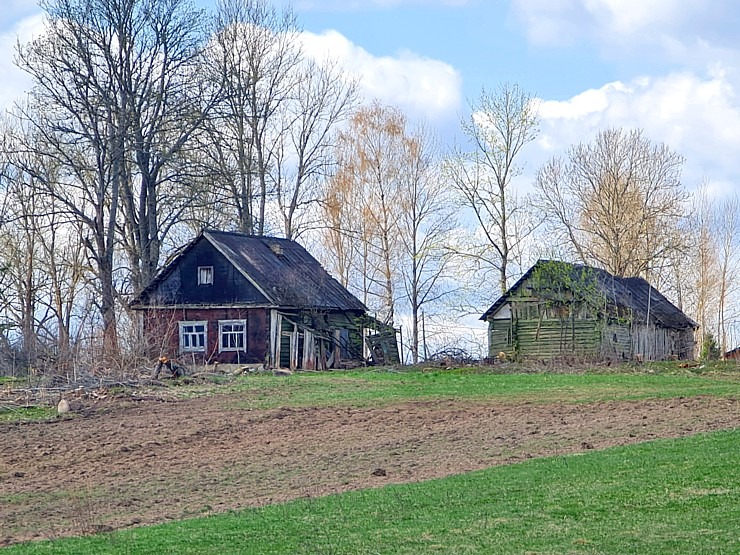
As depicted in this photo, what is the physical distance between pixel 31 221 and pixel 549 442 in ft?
134

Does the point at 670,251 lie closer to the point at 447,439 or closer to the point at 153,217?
the point at 153,217

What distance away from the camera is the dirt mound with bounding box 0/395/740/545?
612 inches

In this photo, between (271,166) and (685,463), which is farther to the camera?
(271,166)

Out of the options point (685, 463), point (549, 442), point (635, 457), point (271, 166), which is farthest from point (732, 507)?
point (271, 166)

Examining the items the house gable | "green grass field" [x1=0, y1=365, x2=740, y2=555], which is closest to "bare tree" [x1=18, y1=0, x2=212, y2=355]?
the house gable

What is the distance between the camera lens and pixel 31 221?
177 ft

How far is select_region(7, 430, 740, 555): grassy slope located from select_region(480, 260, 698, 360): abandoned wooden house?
2789cm

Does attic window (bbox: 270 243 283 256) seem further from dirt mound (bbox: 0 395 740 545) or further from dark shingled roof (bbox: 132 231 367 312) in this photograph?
dirt mound (bbox: 0 395 740 545)

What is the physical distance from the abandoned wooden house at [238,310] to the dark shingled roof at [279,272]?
58 millimetres

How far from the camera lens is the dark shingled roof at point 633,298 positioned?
4845cm

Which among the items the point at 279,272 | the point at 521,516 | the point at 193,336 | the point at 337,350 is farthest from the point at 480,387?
the point at 521,516

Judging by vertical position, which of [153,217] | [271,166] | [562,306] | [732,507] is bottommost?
[732,507]

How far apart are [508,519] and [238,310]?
33.6 m

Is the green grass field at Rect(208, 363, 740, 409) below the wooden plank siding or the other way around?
below
